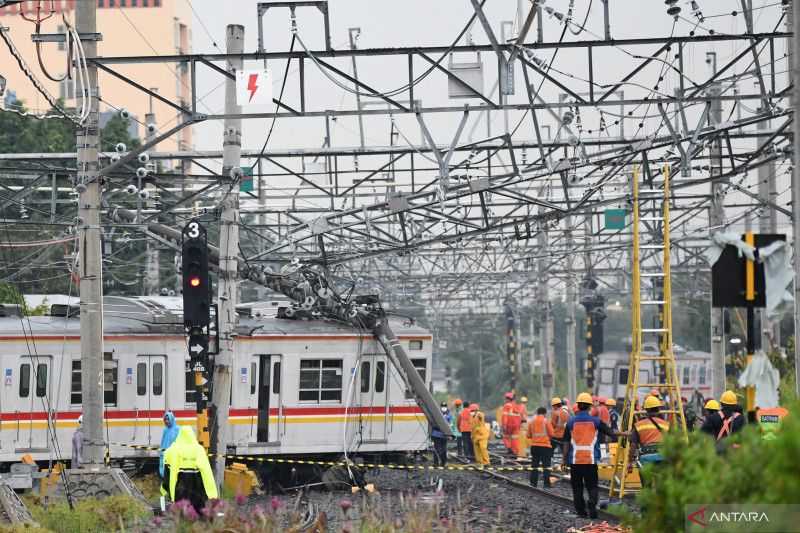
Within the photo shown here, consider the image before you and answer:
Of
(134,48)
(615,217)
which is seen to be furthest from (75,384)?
Answer: (134,48)

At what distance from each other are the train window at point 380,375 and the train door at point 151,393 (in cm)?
377

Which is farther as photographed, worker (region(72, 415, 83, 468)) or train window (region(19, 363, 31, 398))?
train window (region(19, 363, 31, 398))

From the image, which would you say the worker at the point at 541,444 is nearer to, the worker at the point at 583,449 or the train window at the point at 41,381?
the worker at the point at 583,449

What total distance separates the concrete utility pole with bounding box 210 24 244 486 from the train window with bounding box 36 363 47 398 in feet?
12.9

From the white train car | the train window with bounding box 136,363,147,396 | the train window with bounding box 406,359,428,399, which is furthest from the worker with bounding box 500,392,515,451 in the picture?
the train window with bounding box 136,363,147,396

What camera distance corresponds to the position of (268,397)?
24.0 meters

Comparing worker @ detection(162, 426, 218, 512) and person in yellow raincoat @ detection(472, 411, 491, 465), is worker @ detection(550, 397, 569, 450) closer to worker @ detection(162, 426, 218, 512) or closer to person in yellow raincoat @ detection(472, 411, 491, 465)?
person in yellow raincoat @ detection(472, 411, 491, 465)

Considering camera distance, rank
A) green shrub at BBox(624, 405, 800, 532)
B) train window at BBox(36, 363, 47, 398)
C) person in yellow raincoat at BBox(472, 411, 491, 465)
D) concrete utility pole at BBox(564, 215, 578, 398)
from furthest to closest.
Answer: concrete utility pole at BBox(564, 215, 578, 398) < person in yellow raincoat at BBox(472, 411, 491, 465) < train window at BBox(36, 363, 47, 398) < green shrub at BBox(624, 405, 800, 532)

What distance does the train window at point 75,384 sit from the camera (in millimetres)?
23406

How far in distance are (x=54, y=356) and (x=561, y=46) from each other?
1011cm

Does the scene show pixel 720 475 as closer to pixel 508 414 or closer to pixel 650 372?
pixel 508 414

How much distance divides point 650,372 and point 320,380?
3040 cm

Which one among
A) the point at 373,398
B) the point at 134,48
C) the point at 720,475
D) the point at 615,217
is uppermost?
the point at 134,48

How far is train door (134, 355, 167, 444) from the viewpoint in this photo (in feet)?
77.2
